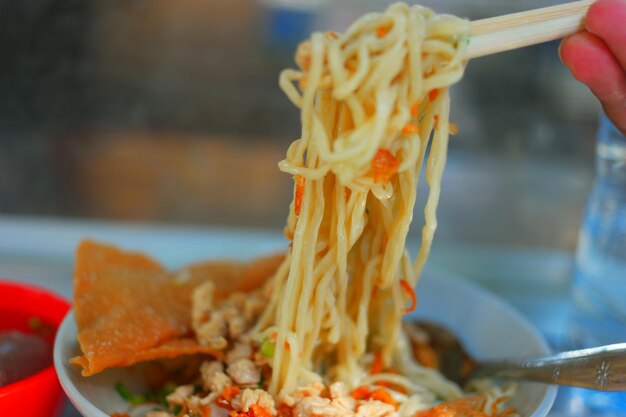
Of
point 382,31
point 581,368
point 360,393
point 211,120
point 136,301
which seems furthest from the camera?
point 211,120

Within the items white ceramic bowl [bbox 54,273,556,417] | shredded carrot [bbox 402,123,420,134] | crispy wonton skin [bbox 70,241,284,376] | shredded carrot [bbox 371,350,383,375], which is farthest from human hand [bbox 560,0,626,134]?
crispy wonton skin [bbox 70,241,284,376]

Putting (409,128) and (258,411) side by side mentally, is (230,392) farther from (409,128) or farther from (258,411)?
(409,128)

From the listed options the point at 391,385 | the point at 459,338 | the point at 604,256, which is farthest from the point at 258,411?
the point at 604,256

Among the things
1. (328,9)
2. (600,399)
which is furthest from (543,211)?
(328,9)

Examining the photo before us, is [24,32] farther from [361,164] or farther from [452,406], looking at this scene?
[452,406]

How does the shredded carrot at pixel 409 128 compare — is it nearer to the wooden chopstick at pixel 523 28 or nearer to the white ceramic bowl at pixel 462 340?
the wooden chopstick at pixel 523 28
